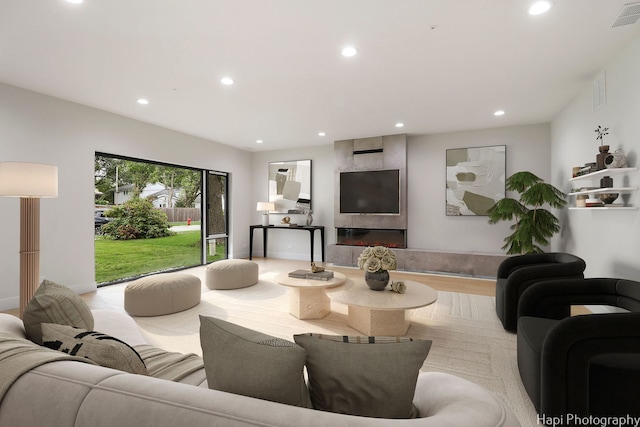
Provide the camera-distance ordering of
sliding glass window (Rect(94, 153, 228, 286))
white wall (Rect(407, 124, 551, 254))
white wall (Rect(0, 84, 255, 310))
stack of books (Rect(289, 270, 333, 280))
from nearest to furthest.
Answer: stack of books (Rect(289, 270, 333, 280)) → white wall (Rect(0, 84, 255, 310)) → sliding glass window (Rect(94, 153, 228, 286)) → white wall (Rect(407, 124, 551, 254))

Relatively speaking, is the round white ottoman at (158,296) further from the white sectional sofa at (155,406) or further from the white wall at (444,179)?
the white wall at (444,179)

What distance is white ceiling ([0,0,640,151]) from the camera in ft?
7.66

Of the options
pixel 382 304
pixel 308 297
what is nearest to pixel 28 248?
pixel 308 297

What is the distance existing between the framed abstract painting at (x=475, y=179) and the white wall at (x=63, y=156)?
5.27 metres

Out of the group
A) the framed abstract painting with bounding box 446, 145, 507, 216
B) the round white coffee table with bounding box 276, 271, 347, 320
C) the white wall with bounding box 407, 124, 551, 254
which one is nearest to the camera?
the round white coffee table with bounding box 276, 271, 347, 320

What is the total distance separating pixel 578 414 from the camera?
155 cm

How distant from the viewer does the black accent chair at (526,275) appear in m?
2.78

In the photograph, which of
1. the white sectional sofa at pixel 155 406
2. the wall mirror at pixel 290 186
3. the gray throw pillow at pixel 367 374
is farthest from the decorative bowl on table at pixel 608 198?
the wall mirror at pixel 290 186

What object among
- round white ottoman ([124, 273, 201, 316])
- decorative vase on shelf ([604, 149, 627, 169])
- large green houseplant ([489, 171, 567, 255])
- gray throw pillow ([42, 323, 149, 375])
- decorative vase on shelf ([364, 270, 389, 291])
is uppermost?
decorative vase on shelf ([604, 149, 627, 169])

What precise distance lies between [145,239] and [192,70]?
133 inches

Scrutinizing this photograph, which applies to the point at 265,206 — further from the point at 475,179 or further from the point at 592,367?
the point at 592,367

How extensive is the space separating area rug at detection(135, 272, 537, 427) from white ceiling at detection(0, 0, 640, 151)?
2.60m

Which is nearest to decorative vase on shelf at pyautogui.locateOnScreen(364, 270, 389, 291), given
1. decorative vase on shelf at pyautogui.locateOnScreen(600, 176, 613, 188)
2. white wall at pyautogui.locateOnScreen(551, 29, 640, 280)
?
white wall at pyautogui.locateOnScreen(551, 29, 640, 280)

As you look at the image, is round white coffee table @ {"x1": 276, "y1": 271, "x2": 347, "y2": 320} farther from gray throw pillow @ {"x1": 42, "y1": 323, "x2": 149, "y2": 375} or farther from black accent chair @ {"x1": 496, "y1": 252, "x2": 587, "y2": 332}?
gray throw pillow @ {"x1": 42, "y1": 323, "x2": 149, "y2": 375}
